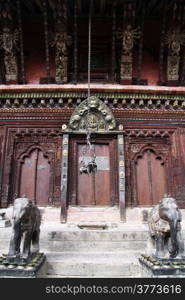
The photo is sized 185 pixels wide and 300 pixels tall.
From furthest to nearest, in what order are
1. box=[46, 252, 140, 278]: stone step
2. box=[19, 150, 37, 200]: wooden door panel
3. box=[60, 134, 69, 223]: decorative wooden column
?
box=[19, 150, 37, 200]: wooden door panel → box=[60, 134, 69, 223]: decorative wooden column → box=[46, 252, 140, 278]: stone step

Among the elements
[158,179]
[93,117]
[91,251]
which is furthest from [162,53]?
[91,251]

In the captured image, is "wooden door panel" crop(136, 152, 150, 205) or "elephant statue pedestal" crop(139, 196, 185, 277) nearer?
"elephant statue pedestal" crop(139, 196, 185, 277)

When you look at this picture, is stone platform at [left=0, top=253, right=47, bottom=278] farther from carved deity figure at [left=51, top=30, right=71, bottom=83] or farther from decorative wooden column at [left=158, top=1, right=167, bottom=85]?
decorative wooden column at [left=158, top=1, right=167, bottom=85]

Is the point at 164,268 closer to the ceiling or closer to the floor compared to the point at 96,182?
closer to the floor

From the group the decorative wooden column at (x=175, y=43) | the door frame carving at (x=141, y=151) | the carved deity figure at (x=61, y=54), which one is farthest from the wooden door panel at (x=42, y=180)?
the decorative wooden column at (x=175, y=43)

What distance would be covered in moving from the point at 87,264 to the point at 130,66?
681cm

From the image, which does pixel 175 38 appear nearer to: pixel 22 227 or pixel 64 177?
pixel 64 177

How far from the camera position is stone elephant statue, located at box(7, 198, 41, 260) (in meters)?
3.95

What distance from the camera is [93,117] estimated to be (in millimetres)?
8344

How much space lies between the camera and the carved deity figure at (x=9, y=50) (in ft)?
27.7

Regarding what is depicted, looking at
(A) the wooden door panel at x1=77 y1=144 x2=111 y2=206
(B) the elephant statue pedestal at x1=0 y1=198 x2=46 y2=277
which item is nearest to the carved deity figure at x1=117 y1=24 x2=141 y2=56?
(A) the wooden door panel at x1=77 y1=144 x2=111 y2=206

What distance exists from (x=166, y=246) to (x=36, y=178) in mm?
5127

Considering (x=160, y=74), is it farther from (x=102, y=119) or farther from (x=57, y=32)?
(x=57, y=32)

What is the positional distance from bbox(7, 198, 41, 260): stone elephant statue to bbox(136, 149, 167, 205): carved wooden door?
454 centimetres
